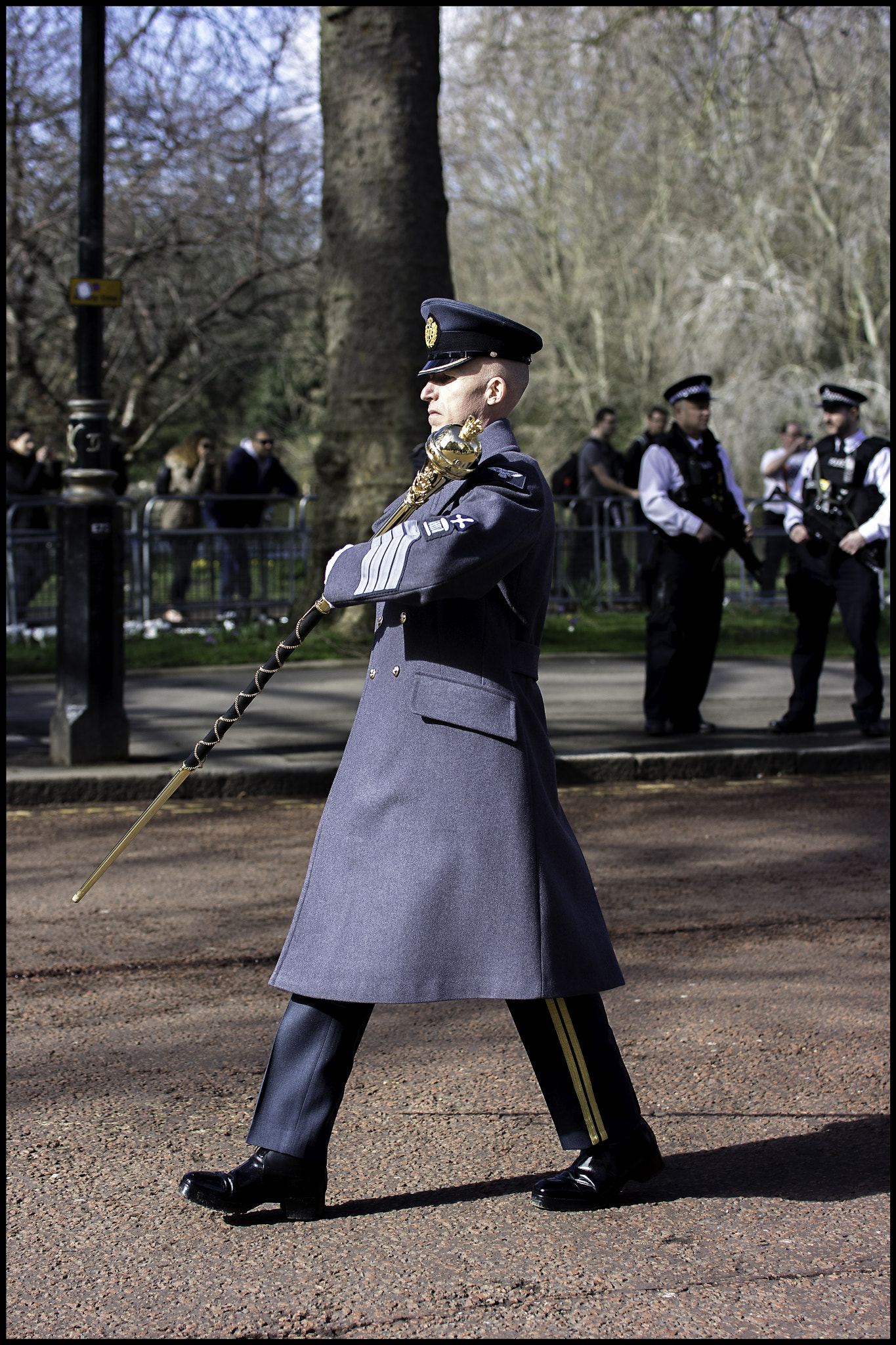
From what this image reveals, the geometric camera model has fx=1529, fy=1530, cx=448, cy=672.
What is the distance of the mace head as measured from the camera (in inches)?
117

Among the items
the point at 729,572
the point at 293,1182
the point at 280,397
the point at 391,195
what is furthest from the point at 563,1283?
the point at 280,397

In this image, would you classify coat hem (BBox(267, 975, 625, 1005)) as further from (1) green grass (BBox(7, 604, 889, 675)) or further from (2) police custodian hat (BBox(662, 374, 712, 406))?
(1) green grass (BBox(7, 604, 889, 675))

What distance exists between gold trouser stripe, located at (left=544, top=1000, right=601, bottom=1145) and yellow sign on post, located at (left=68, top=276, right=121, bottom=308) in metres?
5.94

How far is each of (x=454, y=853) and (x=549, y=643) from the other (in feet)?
36.6

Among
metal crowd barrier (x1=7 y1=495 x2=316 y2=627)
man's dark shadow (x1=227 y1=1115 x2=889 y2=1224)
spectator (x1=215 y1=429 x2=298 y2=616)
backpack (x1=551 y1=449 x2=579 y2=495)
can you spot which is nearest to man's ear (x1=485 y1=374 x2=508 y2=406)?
man's dark shadow (x1=227 y1=1115 x2=889 y2=1224)

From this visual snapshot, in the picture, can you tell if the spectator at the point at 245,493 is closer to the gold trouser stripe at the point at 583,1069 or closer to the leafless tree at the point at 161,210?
the leafless tree at the point at 161,210

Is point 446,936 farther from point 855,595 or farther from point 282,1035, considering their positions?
point 855,595

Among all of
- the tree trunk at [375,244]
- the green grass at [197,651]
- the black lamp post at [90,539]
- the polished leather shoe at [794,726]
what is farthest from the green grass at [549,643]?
the polished leather shoe at [794,726]

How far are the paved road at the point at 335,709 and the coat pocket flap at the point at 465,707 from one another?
5.23 m

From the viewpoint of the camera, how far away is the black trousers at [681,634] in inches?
368

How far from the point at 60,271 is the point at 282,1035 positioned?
21.3 metres

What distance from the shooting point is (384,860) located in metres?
3.06

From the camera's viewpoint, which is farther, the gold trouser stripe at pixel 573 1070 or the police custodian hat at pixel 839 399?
the police custodian hat at pixel 839 399

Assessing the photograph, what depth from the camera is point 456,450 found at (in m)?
2.98
